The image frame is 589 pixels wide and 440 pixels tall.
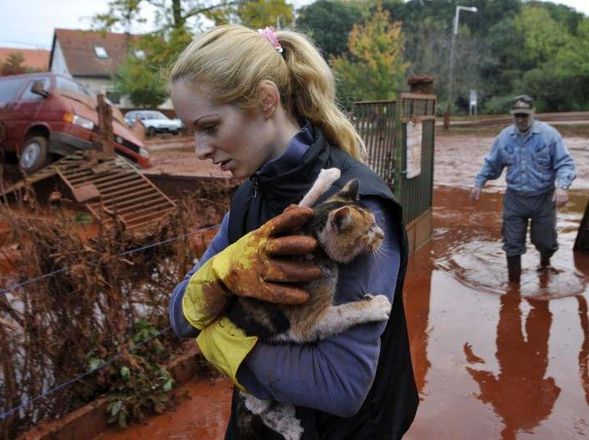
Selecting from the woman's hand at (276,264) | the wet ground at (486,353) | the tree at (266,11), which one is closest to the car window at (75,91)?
the wet ground at (486,353)

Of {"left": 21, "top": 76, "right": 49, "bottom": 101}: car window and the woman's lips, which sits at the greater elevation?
{"left": 21, "top": 76, "right": 49, "bottom": 101}: car window

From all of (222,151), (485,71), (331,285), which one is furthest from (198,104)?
(485,71)

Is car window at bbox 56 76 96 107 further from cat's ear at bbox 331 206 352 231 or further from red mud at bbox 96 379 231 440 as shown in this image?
cat's ear at bbox 331 206 352 231

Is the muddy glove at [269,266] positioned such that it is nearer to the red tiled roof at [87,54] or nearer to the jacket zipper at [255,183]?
the jacket zipper at [255,183]

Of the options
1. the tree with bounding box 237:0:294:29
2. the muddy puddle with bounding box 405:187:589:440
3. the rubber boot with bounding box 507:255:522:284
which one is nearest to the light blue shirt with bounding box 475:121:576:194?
the rubber boot with bounding box 507:255:522:284

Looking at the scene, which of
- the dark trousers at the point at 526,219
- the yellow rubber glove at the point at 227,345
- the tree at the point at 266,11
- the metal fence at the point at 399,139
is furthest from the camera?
the tree at the point at 266,11

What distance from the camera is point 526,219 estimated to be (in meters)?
5.80

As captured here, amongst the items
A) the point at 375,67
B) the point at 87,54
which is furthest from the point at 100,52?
the point at 375,67

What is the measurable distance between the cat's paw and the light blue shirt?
15.7 feet

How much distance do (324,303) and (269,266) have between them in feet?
0.53

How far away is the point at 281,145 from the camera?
1.38 meters

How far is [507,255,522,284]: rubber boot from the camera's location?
5824mm

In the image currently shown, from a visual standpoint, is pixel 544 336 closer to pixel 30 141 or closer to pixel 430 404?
pixel 430 404

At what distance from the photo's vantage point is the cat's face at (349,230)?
121 cm
